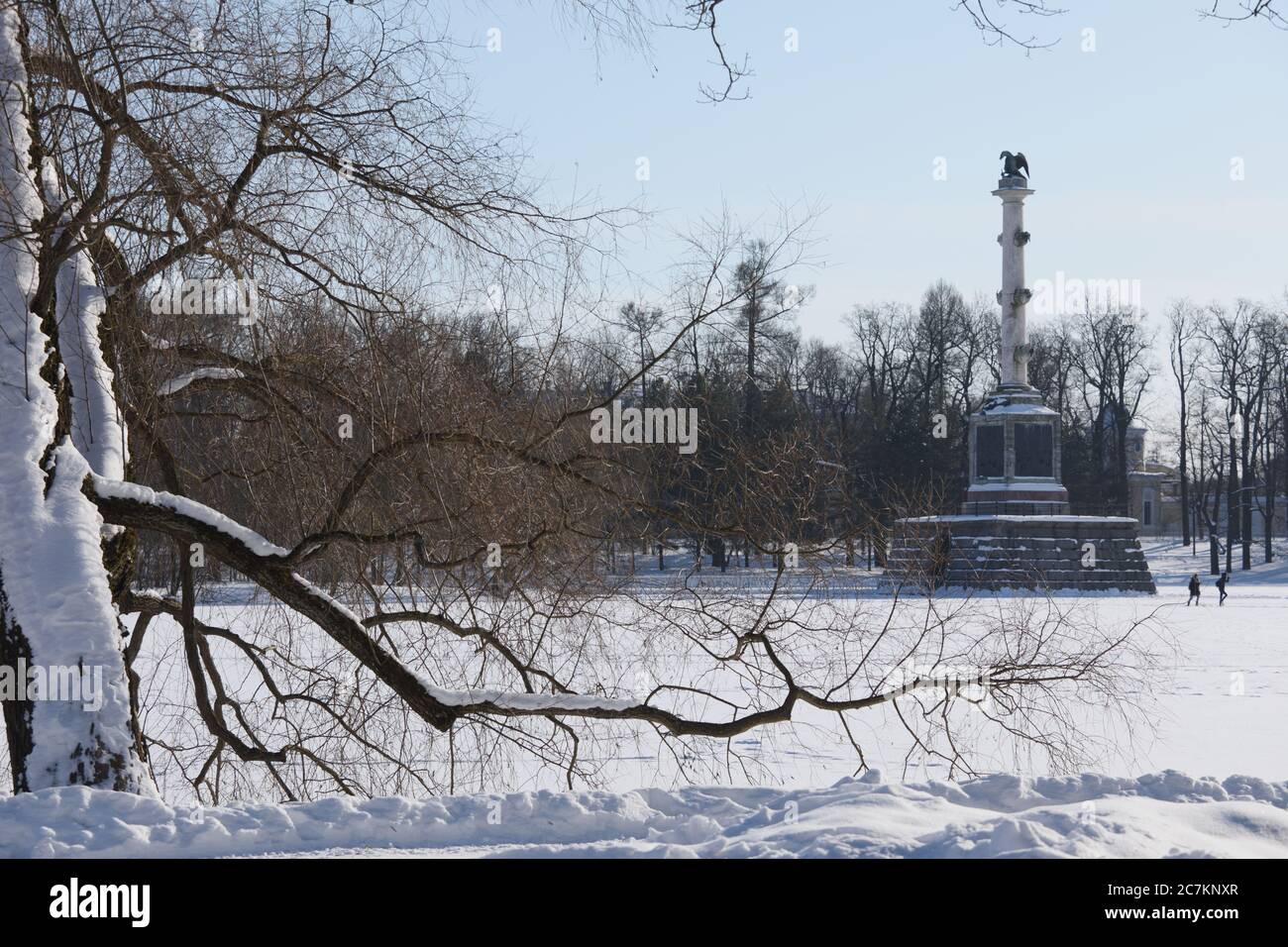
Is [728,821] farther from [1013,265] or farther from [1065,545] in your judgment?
[1013,265]

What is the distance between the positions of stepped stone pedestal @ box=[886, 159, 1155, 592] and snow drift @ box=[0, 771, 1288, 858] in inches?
1203

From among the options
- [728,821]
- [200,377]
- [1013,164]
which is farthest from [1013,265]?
[728,821]

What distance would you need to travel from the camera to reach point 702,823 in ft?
15.0

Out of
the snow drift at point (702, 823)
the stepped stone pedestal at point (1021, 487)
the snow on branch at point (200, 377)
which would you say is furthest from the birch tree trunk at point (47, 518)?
the stepped stone pedestal at point (1021, 487)

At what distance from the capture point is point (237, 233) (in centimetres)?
597

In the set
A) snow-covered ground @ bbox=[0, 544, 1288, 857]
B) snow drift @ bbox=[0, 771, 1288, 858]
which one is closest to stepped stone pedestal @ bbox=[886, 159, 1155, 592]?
snow-covered ground @ bbox=[0, 544, 1288, 857]

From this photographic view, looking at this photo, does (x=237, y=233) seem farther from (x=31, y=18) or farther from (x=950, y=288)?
(x=950, y=288)

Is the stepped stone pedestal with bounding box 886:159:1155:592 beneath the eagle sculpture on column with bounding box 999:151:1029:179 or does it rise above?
beneath

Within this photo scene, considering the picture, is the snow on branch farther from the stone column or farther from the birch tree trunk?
the stone column

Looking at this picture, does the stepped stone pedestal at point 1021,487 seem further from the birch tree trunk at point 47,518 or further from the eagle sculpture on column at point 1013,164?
the birch tree trunk at point 47,518

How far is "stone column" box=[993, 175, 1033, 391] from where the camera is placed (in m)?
37.2

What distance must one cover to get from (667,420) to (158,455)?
2.55 metres

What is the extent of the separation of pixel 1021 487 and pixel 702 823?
1365 inches
